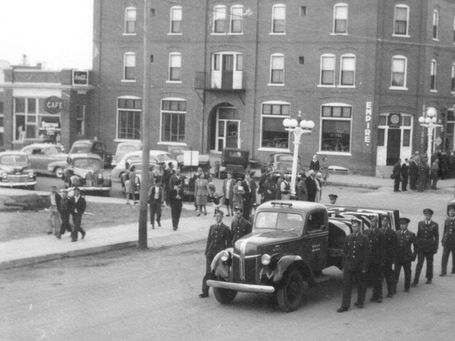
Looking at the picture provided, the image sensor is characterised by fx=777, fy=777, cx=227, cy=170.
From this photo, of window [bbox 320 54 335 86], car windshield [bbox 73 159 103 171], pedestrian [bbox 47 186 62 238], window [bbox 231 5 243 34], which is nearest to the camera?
pedestrian [bbox 47 186 62 238]

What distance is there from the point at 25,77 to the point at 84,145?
1364cm

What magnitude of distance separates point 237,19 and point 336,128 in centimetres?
963

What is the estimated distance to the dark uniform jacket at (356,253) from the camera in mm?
14383

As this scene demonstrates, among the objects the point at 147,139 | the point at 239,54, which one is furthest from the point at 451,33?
the point at 147,139

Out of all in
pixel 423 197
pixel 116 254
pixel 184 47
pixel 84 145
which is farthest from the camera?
pixel 184 47

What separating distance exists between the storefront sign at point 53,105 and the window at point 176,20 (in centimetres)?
908

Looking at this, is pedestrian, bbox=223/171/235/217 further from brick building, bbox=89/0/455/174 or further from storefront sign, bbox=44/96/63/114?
storefront sign, bbox=44/96/63/114

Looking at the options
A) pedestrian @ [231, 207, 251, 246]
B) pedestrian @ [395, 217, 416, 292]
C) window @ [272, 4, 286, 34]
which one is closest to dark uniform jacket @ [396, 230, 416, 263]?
pedestrian @ [395, 217, 416, 292]

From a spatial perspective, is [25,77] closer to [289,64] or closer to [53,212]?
[289,64]

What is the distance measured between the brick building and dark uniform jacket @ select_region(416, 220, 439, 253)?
90.9ft

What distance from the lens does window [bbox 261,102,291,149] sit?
48875 millimetres

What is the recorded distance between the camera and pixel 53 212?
71.3 feet

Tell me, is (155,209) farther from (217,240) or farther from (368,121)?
(368,121)

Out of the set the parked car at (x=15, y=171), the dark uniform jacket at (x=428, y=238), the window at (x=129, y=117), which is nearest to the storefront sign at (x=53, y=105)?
the window at (x=129, y=117)
